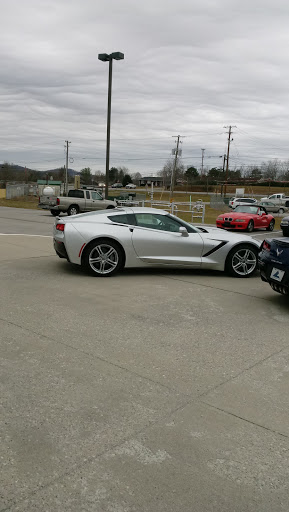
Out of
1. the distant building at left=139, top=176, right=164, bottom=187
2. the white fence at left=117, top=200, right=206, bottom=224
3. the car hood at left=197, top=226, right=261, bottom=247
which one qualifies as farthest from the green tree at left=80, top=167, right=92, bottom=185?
the car hood at left=197, top=226, right=261, bottom=247

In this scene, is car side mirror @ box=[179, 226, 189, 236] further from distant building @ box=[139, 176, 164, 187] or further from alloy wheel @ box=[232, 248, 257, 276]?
distant building @ box=[139, 176, 164, 187]

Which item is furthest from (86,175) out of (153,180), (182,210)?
(182,210)

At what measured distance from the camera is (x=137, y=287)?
7281mm

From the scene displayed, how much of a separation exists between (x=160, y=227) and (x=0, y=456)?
6.04 metres

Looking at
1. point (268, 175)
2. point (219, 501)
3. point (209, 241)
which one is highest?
point (268, 175)

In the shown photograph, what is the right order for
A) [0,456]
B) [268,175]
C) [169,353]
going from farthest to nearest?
[268,175] → [169,353] → [0,456]

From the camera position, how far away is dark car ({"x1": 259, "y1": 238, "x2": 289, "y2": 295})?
616 cm

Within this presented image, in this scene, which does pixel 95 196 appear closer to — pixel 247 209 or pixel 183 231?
pixel 247 209

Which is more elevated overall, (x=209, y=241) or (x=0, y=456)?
(x=209, y=241)

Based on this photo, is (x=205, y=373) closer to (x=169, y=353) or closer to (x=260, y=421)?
(x=169, y=353)

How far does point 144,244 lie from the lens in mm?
8102

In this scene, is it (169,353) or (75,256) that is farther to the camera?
(75,256)

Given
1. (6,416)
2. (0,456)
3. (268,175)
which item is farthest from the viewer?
(268,175)

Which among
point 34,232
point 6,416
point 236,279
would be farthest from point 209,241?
point 34,232
